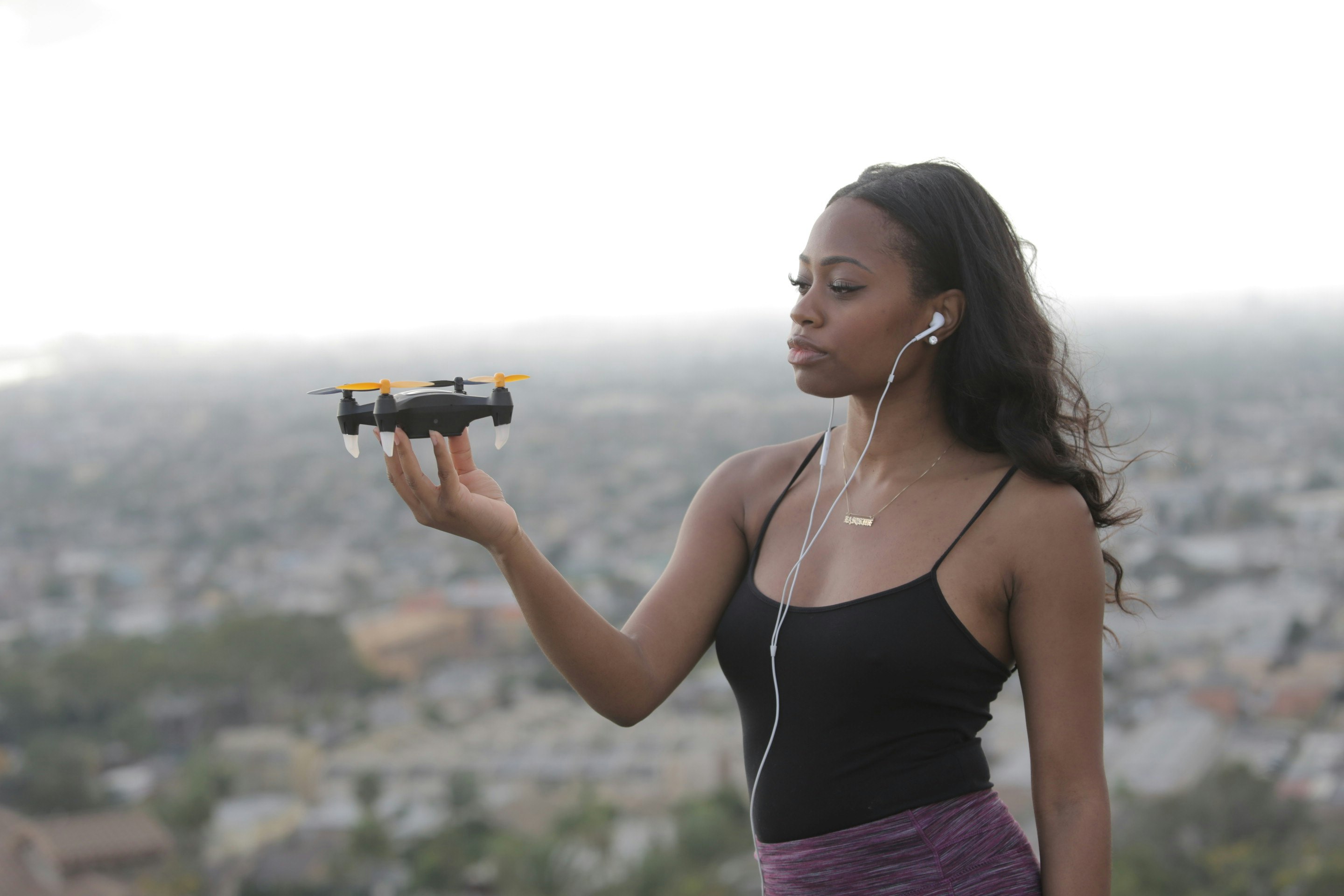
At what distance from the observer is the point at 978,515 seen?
140cm

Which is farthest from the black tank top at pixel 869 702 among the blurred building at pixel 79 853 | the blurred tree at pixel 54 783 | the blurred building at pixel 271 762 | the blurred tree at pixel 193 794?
the blurred tree at pixel 54 783

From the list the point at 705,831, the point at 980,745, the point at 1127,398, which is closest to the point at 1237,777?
the point at 705,831

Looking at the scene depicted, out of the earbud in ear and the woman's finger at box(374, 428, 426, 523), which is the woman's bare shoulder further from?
the woman's finger at box(374, 428, 426, 523)

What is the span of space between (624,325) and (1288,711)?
34570mm

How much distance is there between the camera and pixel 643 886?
13.8m

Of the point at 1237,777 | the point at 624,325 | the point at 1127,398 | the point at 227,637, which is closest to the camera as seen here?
the point at 1237,777

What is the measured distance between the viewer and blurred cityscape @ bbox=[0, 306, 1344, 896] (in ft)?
46.7

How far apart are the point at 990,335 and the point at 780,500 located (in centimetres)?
38

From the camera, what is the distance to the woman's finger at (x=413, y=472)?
1169 mm

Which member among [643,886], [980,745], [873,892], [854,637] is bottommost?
[643,886]

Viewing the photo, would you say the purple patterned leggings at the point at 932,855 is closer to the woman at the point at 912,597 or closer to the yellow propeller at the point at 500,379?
the woman at the point at 912,597

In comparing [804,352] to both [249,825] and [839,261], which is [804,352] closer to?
[839,261]

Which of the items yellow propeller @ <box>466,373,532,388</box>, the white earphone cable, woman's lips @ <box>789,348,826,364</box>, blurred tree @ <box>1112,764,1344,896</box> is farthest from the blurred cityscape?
woman's lips @ <box>789,348,826,364</box>

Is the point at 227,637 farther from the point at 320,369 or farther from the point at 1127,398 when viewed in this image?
the point at 1127,398
